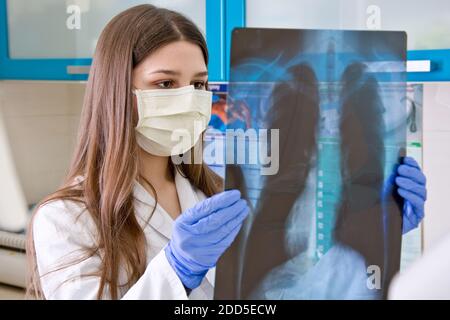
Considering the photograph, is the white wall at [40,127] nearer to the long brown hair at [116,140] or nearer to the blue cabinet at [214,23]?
the blue cabinet at [214,23]

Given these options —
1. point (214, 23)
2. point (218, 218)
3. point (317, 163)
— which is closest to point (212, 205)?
point (218, 218)

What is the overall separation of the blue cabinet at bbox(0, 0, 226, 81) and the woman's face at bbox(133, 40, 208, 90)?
0.50 metres

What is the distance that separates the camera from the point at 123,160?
95 centimetres

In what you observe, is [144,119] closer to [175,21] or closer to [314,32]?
[175,21]

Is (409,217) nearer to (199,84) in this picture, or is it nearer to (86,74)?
(199,84)

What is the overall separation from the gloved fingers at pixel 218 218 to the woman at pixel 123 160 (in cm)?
12

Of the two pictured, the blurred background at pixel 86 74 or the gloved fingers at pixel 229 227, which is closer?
the gloved fingers at pixel 229 227

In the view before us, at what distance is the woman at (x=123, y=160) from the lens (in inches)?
35.4

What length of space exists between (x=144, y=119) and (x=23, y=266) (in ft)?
2.97

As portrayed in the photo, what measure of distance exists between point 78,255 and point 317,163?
1.26 feet

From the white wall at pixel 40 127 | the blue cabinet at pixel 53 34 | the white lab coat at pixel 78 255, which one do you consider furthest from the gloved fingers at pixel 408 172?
the white wall at pixel 40 127

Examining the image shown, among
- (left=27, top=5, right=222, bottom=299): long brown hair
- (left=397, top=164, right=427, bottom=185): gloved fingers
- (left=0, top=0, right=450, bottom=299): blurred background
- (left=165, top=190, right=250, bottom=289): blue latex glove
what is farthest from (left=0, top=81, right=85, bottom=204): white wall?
(left=397, top=164, right=427, bottom=185): gloved fingers

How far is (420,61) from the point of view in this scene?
110 cm

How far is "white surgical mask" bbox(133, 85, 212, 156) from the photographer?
0.96m
